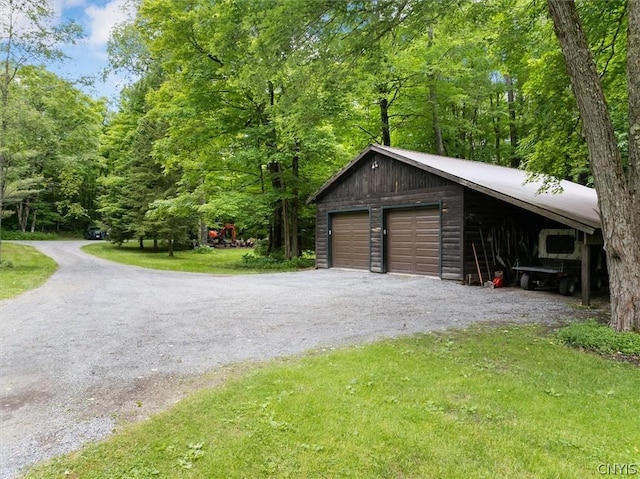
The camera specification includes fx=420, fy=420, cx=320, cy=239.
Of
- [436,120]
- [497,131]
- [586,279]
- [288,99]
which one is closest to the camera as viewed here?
[288,99]

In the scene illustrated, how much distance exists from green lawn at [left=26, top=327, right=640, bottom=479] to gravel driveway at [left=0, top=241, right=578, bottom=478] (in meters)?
0.50

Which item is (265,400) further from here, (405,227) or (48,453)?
(405,227)

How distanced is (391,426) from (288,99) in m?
6.38

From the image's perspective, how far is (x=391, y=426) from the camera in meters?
3.07

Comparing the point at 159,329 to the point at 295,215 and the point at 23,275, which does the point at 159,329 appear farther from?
the point at 295,215

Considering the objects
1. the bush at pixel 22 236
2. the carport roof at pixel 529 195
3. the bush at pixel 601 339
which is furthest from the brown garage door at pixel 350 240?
the bush at pixel 22 236

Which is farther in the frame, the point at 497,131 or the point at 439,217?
the point at 497,131

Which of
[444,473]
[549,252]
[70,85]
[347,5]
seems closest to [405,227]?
[549,252]

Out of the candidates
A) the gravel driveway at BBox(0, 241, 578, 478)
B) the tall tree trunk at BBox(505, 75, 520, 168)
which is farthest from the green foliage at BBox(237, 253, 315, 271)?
the tall tree trunk at BBox(505, 75, 520, 168)

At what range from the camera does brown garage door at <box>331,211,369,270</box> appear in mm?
14609

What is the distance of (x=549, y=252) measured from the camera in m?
11.5

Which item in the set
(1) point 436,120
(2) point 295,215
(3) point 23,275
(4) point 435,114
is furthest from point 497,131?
(3) point 23,275

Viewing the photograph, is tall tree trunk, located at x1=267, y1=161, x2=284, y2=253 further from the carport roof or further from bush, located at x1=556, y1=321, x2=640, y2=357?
bush, located at x1=556, y1=321, x2=640, y2=357

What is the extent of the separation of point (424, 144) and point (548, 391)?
2024cm
